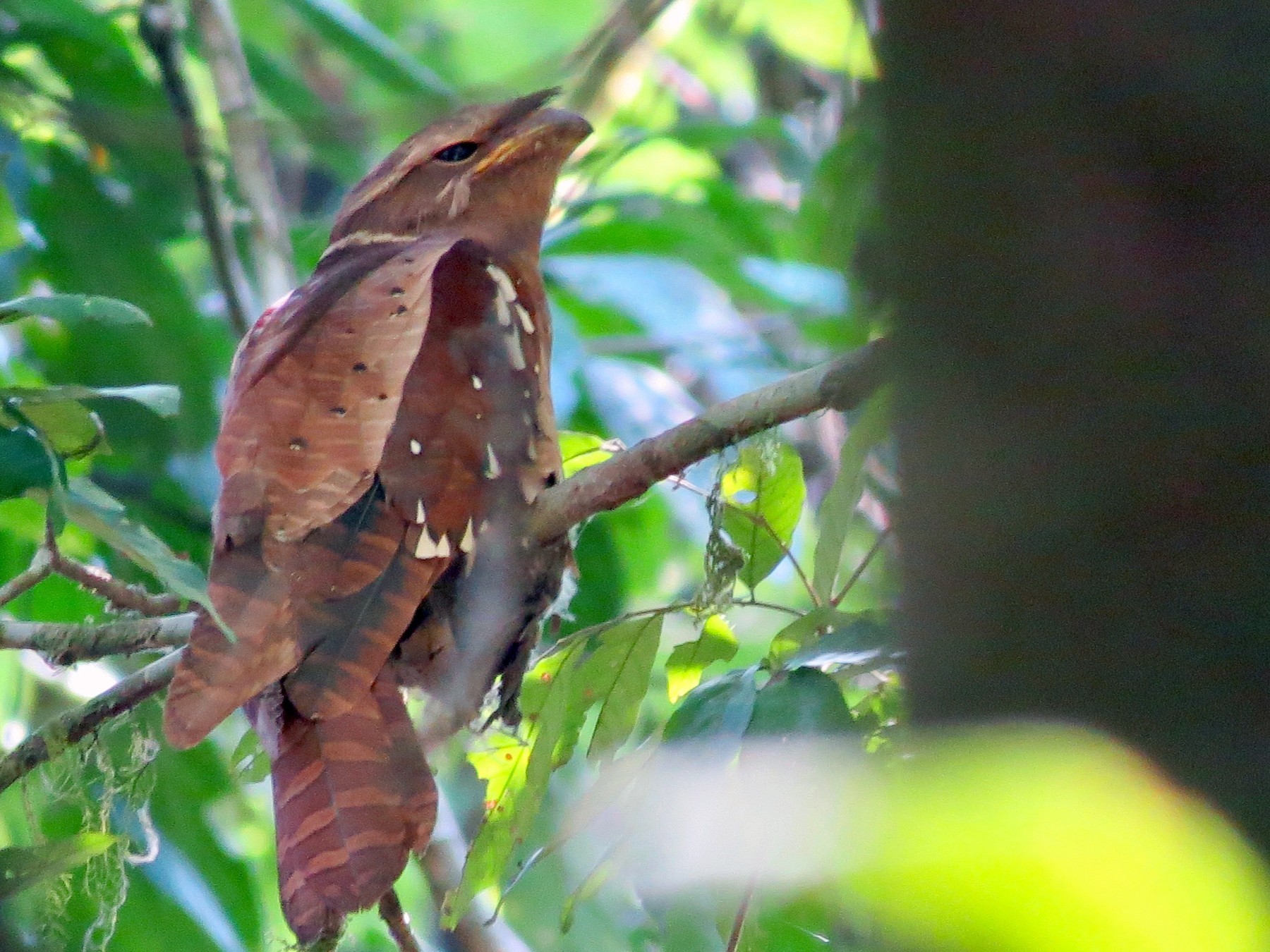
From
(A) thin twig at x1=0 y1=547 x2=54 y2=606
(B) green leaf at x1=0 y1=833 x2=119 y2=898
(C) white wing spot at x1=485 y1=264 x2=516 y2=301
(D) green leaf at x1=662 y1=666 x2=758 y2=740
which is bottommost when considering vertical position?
(B) green leaf at x1=0 y1=833 x2=119 y2=898

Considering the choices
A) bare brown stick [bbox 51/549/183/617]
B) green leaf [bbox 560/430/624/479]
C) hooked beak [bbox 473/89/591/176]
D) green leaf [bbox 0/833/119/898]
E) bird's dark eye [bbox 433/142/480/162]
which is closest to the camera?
green leaf [bbox 0/833/119/898]

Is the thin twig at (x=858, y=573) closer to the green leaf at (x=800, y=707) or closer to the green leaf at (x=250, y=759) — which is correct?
the green leaf at (x=800, y=707)

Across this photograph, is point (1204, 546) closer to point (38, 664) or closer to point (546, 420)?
point (546, 420)

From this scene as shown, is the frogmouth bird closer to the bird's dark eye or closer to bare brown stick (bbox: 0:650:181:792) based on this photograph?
bare brown stick (bbox: 0:650:181:792)

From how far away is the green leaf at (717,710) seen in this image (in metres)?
1.64

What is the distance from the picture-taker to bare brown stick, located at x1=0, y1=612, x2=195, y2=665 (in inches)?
90.1

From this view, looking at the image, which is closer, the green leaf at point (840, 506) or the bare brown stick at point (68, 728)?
the green leaf at point (840, 506)

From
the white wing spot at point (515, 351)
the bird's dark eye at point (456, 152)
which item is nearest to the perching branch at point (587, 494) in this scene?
the white wing spot at point (515, 351)

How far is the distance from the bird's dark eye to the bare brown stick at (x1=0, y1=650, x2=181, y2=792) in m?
1.52

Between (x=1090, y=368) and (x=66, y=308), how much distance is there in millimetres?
1688

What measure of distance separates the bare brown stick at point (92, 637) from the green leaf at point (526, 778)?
0.57 m

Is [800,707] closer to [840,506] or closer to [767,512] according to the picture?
[840,506]

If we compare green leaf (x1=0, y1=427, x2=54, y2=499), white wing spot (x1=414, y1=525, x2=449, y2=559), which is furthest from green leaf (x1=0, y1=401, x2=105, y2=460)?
white wing spot (x1=414, y1=525, x2=449, y2=559)

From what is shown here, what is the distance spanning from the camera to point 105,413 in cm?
385
